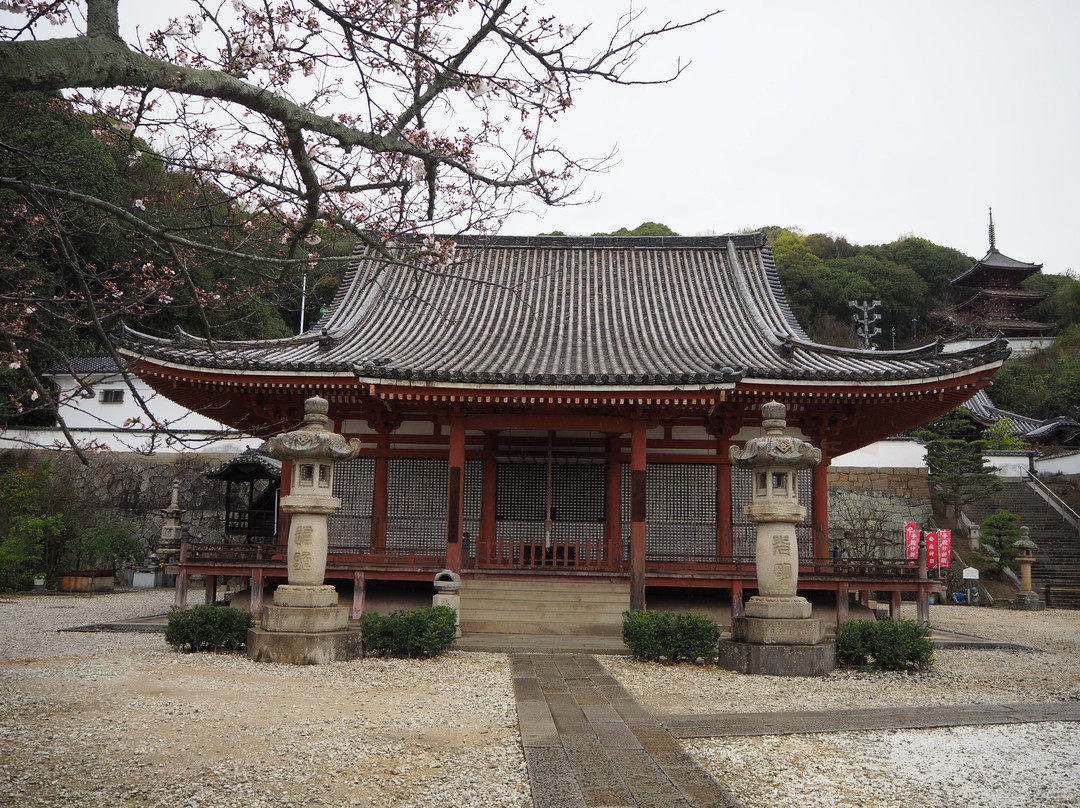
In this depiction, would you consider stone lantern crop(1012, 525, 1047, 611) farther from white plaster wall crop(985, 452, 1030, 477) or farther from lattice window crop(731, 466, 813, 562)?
lattice window crop(731, 466, 813, 562)

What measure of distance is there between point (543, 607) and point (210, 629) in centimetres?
524

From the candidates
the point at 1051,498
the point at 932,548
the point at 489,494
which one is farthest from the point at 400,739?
the point at 1051,498

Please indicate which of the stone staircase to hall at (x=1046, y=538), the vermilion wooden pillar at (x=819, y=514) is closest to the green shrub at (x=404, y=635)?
the vermilion wooden pillar at (x=819, y=514)

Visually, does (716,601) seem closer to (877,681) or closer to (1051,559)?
(877,681)

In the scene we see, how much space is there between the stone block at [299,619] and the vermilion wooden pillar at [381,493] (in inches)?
171

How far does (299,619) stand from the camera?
389 inches

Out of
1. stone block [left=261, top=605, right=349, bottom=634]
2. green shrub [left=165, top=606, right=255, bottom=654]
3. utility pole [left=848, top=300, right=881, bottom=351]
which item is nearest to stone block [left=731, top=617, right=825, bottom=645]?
stone block [left=261, top=605, right=349, bottom=634]

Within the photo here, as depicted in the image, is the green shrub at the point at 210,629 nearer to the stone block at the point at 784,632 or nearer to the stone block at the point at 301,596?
the stone block at the point at 301,596

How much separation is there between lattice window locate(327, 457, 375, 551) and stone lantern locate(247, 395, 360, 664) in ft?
13.3

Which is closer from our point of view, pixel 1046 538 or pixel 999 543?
pixel 999 543

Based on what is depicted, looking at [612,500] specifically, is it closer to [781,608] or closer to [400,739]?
[781,608]

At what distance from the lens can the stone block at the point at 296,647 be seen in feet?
31.7

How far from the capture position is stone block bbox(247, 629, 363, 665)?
381 inches

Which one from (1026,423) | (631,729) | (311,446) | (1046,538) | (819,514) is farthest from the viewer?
(1026,423)
